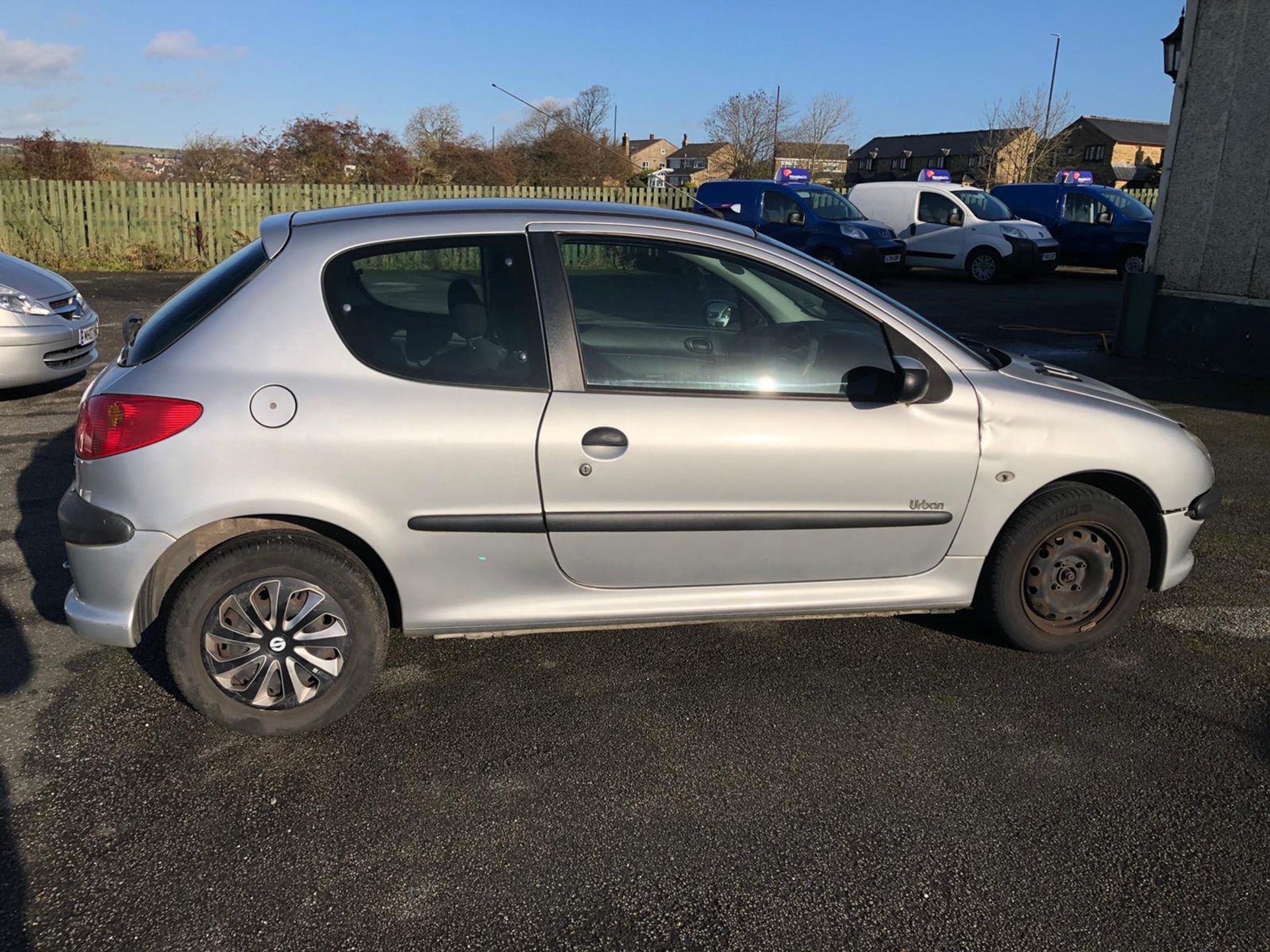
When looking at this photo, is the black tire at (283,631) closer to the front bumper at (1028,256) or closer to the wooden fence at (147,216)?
the wooden fence at (147,216)

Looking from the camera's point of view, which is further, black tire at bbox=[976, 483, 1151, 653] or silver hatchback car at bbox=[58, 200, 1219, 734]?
black tire at bbox=[976, 483, 1151, 653]

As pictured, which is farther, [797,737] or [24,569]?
[24,569]

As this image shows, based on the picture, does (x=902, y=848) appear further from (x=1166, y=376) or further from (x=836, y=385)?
(x=1166, y=376)

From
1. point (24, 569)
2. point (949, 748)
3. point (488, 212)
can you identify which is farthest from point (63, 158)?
point (949, 748)

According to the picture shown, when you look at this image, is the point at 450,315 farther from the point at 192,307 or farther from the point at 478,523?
the point at 192,307

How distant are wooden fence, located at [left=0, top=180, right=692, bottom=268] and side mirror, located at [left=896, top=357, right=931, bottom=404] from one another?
52.9 ft

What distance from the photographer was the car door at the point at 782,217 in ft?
64.8

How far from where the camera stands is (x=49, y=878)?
2.65m

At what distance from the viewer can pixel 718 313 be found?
3.87 m

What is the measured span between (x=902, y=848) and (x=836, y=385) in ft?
5.24

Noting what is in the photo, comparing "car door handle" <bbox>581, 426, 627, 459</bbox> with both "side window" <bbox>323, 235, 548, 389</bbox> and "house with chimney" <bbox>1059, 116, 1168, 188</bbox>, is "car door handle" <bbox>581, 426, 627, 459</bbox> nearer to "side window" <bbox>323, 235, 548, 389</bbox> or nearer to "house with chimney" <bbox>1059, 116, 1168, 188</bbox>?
"side window" <bbox>323, 235, 548, 389</bbox>

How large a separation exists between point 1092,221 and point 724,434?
21.9 m

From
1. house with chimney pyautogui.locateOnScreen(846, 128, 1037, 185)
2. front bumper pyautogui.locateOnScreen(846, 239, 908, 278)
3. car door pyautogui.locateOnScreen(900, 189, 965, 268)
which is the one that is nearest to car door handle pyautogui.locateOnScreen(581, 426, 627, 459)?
front bumper pyautogui.locateOnScreen(846, 239, 908, 278)

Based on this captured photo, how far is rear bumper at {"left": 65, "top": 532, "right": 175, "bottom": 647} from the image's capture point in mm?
3170
